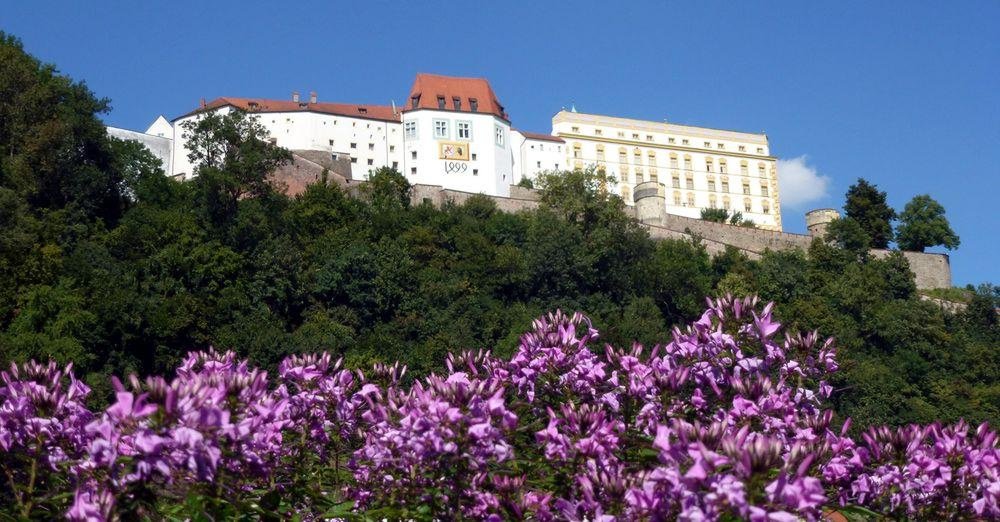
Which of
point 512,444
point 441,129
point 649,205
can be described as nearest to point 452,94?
point 441,129

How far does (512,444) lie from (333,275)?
49200mm

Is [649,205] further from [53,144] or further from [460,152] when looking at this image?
[53,144]

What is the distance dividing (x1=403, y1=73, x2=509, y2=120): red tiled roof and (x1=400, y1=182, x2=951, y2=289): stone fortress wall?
28.0 ft

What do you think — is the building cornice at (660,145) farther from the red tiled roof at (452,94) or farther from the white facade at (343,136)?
the white facade at (343,136)

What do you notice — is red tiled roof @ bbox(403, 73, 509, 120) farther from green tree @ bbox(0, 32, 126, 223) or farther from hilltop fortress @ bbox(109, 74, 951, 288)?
green tree @ bbox(0, 32, 126, 223)

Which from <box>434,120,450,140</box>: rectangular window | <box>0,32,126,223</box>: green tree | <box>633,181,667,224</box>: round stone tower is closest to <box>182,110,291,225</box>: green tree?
<box>0,32,126,223</box>: green tree

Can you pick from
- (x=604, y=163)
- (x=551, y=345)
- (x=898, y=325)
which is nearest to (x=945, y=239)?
(x=898, y=325)

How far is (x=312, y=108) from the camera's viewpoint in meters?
81.6

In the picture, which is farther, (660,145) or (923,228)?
(660,145)

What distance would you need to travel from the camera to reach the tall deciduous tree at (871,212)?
3179 inches

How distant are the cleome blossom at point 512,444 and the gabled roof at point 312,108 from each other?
7472 centimetres

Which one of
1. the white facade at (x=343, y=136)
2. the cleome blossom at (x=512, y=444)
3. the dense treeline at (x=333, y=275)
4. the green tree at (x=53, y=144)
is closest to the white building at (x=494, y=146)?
the white facade at (x=343, y=136)

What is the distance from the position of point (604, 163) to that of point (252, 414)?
91.8 metres

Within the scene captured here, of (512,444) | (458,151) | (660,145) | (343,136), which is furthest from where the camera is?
(660,145)
